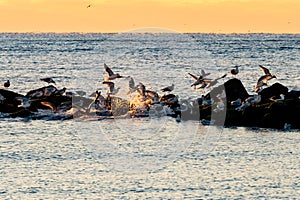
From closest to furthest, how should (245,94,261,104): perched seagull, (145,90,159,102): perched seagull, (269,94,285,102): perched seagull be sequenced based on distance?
(245,94,261,104): perched seagull
(269,94,285,102): perched seagull
(145,90,159,102): perched seagull

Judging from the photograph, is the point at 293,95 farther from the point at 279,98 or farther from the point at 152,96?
the point at 152,96

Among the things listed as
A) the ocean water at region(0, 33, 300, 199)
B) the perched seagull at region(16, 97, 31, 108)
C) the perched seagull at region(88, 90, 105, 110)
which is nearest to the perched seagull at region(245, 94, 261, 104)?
the ocean water at region(0, 33, 300, 199)

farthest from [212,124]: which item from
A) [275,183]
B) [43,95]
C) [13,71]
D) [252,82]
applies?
[13,71]

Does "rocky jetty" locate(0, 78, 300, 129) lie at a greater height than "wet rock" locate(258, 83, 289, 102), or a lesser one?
lesser

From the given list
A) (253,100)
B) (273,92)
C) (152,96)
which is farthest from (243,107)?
(152,96)

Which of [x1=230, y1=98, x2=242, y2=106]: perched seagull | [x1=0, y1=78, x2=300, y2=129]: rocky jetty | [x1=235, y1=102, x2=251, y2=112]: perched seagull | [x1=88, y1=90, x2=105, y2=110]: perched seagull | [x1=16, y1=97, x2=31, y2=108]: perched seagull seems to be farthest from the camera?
[x1=88, y1=90, x2=105, y2=110]: perched seagull

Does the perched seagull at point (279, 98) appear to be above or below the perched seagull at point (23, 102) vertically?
above

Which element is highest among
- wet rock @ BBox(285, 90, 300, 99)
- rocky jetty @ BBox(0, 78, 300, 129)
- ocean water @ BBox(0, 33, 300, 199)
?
wet rock @ BBox(285, 90, 300, 99)

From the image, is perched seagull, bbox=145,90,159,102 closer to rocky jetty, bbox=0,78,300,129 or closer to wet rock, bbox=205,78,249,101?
rocky jetty, bbox=0,78,300,129

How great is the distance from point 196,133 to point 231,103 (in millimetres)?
3600

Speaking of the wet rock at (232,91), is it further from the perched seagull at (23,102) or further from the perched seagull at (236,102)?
the perched seagull at (23,102)

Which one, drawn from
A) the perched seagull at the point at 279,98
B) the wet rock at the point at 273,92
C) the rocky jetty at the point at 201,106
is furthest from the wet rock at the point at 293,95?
the wet rock at the point at 273,92

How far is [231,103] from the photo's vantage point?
112ft

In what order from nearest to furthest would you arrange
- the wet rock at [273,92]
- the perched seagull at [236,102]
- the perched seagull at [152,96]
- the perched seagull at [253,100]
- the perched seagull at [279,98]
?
the perched seagull at [253,100] → the perched seagull at [279,98] → the perched seagull at [236,102] → the wet rock at [273,92] → the perched seagull at [152,96]
